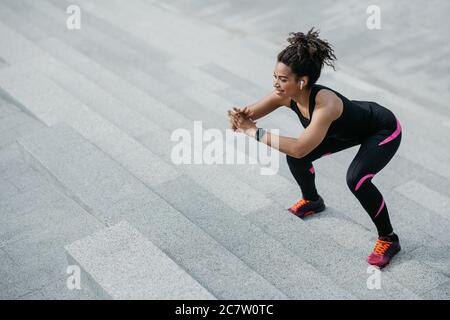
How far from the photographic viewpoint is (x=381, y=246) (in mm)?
4926

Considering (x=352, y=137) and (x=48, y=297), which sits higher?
(x=352, y=137)

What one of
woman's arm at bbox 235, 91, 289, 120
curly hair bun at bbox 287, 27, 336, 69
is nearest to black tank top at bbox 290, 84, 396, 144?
woman's arm at bbox 235, 91, 289, 120

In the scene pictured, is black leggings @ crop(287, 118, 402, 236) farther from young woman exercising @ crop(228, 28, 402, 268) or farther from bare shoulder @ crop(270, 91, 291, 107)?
bare shoulder @ crop(270, 91, 291, 107)

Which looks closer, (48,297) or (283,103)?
(48,297)

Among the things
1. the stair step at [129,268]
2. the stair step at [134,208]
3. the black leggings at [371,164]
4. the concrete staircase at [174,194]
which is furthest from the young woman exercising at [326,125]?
the stair step at [129,268]

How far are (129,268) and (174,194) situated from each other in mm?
1504

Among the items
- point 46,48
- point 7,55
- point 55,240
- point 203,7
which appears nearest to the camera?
point 55,240

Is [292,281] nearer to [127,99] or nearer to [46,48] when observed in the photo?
[127,99]

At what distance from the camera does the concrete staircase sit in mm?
4344

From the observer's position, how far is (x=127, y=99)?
809 cm

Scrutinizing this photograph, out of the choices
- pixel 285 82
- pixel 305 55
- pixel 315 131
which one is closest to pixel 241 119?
pixel 285 82
